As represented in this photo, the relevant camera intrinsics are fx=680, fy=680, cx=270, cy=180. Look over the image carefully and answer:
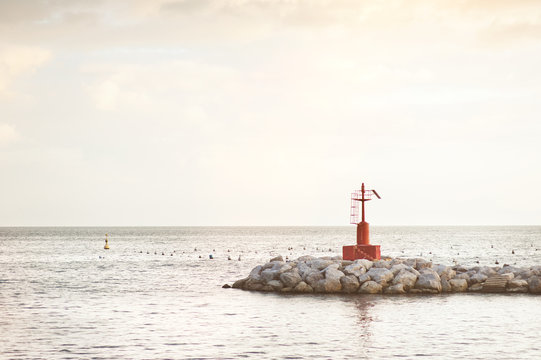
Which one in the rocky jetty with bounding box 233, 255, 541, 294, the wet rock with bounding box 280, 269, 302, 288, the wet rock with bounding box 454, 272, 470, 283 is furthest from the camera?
the wet rock with bounding box 454, 272, 470, 283

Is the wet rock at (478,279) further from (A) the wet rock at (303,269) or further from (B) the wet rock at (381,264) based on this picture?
(A) the wet rock at (303,269)

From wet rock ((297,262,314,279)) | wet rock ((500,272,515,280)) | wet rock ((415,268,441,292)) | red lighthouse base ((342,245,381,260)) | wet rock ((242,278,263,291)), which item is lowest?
wet rock ((242,278,263,291))

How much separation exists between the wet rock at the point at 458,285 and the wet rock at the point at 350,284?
5046mm

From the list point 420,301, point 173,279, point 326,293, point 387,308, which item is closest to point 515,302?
point 420,301

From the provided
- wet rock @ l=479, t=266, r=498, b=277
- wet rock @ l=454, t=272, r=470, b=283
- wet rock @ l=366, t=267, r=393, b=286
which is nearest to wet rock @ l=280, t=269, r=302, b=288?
wet rock @ l=366, t=267, r=393, b=286

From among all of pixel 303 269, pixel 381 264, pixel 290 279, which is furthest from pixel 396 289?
pixel 290 279

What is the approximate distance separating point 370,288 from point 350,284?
102 cm

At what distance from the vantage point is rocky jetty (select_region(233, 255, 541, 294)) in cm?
3397

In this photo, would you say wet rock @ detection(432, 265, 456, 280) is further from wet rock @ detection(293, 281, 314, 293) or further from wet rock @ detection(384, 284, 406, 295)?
wet rock @ detection(293, 281, 314, 293)

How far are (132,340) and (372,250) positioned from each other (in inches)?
733

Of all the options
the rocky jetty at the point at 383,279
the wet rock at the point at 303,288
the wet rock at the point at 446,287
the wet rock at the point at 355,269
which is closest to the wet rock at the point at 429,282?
the rocky jetty at the point at 383,279

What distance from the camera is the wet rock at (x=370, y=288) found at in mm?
33656

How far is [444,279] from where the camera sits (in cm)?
3541

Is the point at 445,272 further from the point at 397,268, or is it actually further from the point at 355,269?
the point at 355,269
